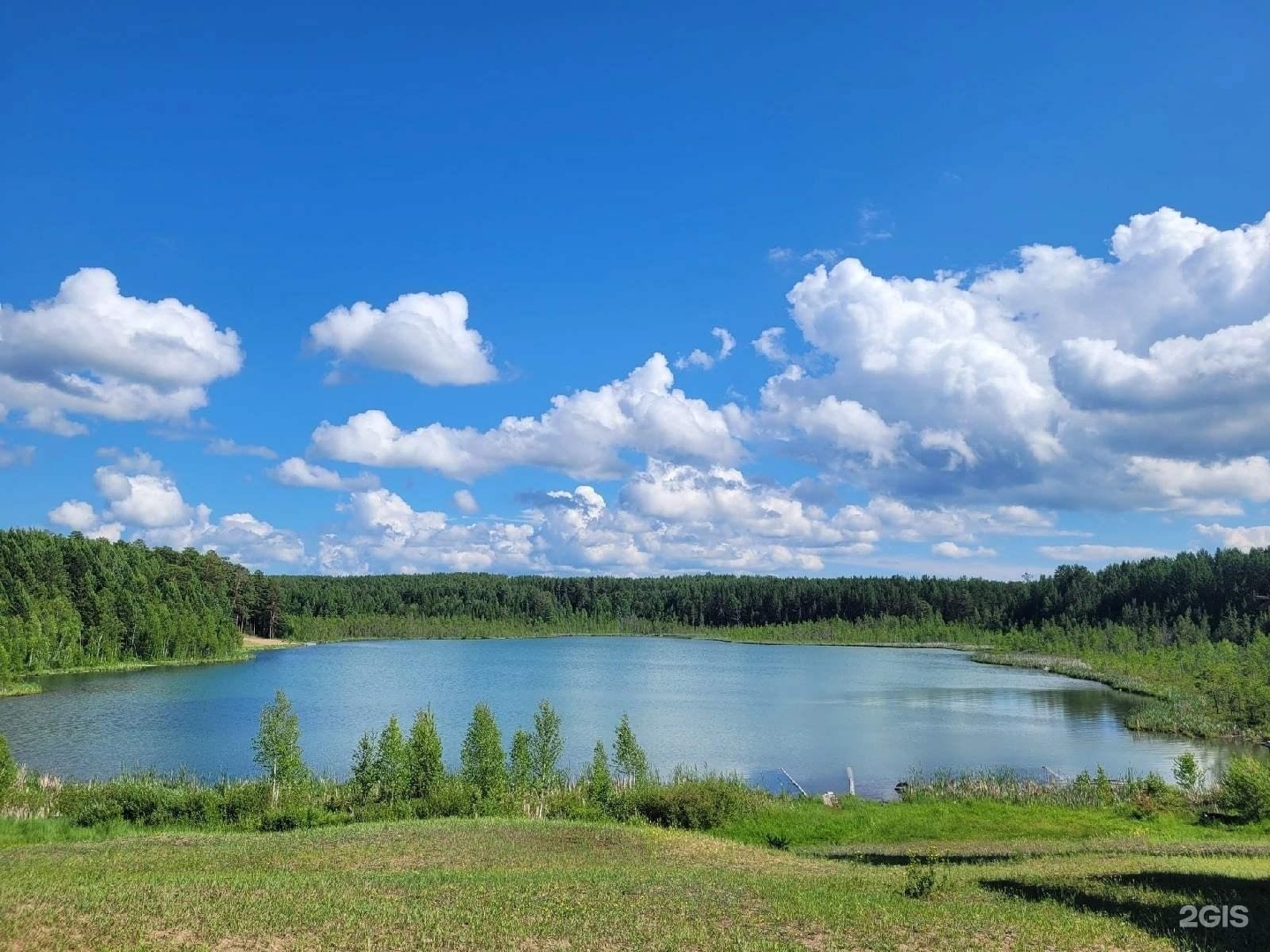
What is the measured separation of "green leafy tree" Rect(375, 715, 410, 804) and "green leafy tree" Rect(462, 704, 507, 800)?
3214 millimetres

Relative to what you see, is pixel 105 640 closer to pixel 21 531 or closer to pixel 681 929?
pixel 21 531

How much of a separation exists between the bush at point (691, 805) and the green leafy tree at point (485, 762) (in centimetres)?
700

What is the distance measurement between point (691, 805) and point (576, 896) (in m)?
22.3

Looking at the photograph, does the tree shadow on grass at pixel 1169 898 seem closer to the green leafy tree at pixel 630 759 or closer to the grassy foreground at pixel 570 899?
the grassy foreground at pixel 570 899

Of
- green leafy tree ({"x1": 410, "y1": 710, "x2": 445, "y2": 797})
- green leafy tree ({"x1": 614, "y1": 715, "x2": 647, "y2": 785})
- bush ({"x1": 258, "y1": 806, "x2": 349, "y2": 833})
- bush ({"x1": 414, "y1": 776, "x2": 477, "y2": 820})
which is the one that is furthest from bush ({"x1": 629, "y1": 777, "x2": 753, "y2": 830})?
bush ({"x1": 258, "y1": 806, "x2": 349, "y2": 833})

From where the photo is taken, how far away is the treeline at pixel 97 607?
4611 inches

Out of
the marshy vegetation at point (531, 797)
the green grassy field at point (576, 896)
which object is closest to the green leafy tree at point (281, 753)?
the marshy vegetation at point (531, 797)

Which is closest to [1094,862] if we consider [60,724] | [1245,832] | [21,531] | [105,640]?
[1245,832]

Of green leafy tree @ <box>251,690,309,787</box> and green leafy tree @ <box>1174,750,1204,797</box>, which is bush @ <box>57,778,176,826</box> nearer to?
green leafy tree @ <box>251,690,309,787</box>

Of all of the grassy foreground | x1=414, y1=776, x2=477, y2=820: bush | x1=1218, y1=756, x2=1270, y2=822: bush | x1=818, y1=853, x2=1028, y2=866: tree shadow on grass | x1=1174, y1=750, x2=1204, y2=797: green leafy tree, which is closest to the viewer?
the grassy foreground

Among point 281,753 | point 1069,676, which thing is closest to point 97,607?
point 281,753

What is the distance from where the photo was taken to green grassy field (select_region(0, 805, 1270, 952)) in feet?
58.7

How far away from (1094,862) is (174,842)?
101ft

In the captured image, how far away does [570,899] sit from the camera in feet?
70.9
